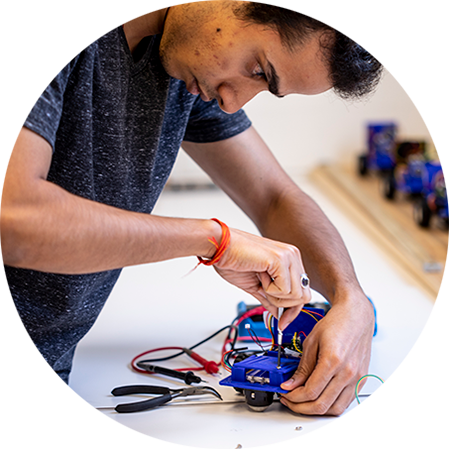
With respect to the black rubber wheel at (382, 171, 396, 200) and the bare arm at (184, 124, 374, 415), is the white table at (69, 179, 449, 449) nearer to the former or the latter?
the bare arm at (184, 124, 374, 415)

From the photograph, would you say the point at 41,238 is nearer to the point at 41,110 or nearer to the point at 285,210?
the point at 41,110

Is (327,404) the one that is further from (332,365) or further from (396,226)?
(396,226)

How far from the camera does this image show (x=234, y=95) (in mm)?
988

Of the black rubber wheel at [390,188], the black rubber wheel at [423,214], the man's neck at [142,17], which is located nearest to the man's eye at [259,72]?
the man's neck at [142,17]

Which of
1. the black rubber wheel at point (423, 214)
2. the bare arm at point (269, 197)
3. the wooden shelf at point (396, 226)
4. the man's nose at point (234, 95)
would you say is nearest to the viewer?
the man's nose at point (234, 95)

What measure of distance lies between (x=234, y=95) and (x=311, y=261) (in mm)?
407

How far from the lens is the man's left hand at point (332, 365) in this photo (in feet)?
2.91

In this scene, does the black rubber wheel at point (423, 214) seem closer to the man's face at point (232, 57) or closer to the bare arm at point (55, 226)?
the man's face at point (232, 57)

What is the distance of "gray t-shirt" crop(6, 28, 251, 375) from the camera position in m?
0.94

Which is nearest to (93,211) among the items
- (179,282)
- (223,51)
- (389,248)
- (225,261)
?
(225,261)

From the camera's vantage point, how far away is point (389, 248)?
2.00m

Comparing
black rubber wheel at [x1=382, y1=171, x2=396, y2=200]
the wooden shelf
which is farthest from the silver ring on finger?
black rubber wheel at [x1=382, y1=171, x2=396, y2=200]

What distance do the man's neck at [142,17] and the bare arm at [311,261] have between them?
0.36 metres

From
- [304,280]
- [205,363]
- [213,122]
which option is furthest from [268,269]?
[213,122]
